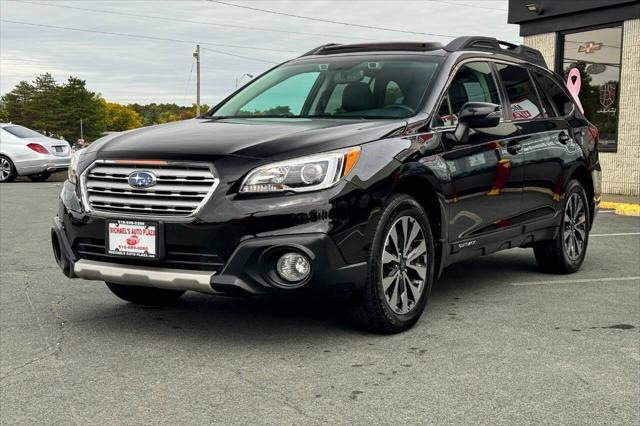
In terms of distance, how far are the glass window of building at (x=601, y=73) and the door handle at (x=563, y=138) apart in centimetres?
937

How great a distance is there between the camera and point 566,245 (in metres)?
7.29

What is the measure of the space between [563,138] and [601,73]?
9.97m

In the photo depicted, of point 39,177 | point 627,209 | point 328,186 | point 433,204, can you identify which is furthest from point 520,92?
point 39,177

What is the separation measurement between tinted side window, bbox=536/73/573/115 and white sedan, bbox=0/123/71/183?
14.7m

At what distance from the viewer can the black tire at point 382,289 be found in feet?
15.6

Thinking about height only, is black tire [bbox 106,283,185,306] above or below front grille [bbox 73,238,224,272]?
below

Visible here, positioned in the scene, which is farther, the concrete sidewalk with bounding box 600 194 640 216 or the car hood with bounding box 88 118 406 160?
the concrete sidewalk with bounding box 600 194 640 216

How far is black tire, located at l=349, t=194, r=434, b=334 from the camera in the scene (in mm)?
4762

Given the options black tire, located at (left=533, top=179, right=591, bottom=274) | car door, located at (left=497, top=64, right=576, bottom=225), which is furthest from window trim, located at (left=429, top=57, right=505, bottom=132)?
black tire, located at (left=533, top=179, right=591, bottom=274)

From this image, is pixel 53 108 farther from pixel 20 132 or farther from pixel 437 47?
pixel 437 47

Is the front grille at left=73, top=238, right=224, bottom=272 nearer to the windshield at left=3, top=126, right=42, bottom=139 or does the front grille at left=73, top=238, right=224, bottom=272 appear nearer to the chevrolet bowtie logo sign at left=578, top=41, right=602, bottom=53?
the chevrolet bowtie logo sign at left=578, top=41, right=602, bottom=53

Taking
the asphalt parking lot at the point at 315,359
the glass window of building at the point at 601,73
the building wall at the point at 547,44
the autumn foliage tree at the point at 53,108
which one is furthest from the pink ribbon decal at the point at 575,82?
the autumn foliage tree at the point at 53,108

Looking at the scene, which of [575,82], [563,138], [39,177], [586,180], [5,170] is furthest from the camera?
[39,177]

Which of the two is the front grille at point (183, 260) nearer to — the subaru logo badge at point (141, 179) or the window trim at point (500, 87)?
the subaru logo badge at point (141, 179)
